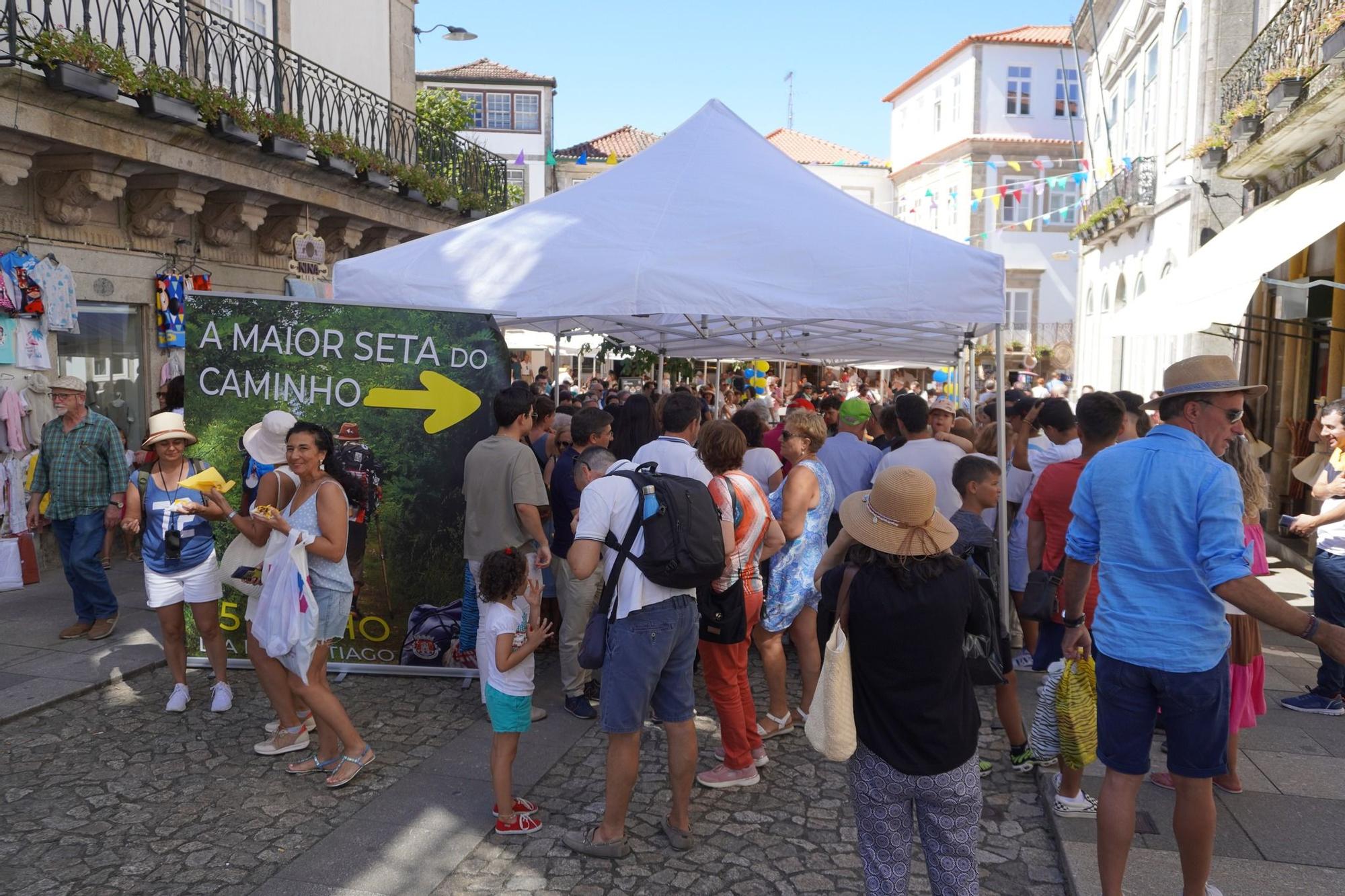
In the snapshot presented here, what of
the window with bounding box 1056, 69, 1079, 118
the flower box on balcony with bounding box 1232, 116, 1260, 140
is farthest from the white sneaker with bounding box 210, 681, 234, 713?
the window with bounding box 1056, 69, 1079, 118

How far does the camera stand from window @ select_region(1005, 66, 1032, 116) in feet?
122

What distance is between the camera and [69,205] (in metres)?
8.74

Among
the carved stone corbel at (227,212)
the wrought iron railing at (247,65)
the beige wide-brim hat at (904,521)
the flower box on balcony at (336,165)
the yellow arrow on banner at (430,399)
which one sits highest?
the wrought iron railing at (247,65)

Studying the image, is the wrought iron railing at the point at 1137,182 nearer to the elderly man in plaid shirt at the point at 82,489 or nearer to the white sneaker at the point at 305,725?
the elderly man in plaid shirt at the point at 82,489

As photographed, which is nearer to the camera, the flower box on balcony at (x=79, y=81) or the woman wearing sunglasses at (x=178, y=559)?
the woman wearing sunglasses at (x=178, y=559)

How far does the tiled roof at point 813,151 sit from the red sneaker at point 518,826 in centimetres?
4693

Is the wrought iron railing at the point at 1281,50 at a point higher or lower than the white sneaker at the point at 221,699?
higher

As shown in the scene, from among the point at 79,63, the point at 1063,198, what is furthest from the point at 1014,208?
the point at 79,63

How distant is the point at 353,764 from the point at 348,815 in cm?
35

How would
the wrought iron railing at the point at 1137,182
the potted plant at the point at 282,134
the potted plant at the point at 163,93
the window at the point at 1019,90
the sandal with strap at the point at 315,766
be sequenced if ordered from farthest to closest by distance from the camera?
the window at the point at 1019,90 < the wrought iron railing at the point at 1137,182 < the potted plant at the point at 282,134 < the potted plant at the point at 163,93 < the sandal with strap at the point at 315,766

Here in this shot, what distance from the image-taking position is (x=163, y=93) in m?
8.71

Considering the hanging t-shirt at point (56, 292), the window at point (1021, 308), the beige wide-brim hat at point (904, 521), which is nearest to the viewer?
the beige wide-brim hat at point (904, 521)

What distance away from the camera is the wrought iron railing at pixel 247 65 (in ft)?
26.9

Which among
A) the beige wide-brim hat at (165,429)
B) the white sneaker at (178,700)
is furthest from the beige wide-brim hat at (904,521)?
the white sneaker at (178,700)
